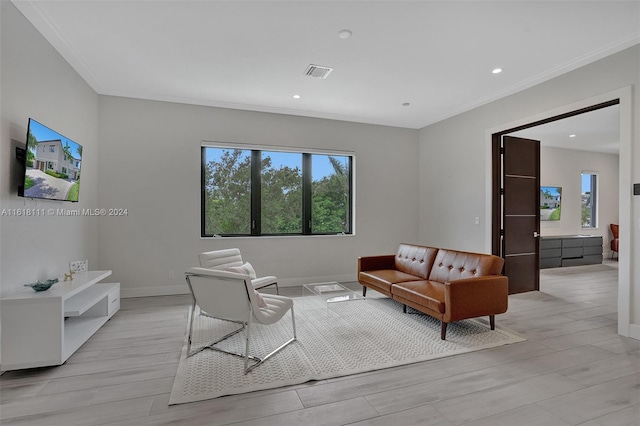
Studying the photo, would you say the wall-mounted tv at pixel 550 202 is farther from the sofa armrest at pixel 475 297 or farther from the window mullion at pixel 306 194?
the window mullion at pixel 306 194

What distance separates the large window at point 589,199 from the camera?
8320mm

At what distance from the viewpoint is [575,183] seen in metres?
8.09

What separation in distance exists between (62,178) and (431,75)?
4260 millimetres

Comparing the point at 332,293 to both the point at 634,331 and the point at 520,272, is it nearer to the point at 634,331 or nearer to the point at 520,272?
the point at 634,331

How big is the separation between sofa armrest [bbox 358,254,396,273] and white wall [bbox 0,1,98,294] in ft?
11.8

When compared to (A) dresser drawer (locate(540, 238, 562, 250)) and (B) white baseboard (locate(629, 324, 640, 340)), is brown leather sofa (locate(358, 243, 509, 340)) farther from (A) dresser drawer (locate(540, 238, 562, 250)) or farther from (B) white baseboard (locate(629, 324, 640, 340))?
(A) dresser drawer (locate(540, 238, 562, 250))

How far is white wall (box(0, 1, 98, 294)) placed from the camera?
8.18 feet

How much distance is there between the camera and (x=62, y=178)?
3.14 metres

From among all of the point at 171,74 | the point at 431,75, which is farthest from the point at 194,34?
the point at 431,75

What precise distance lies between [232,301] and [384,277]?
2.19m

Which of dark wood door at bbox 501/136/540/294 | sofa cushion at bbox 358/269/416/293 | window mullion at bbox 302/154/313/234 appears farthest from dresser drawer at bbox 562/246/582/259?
window mullion at bbox 302/154/313/234

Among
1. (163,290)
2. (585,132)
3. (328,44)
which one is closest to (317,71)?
(328,44)

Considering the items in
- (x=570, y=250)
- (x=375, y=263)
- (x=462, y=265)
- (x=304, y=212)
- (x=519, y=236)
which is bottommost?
(x=570, y=250)

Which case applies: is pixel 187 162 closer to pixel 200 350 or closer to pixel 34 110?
pixel 34 110
